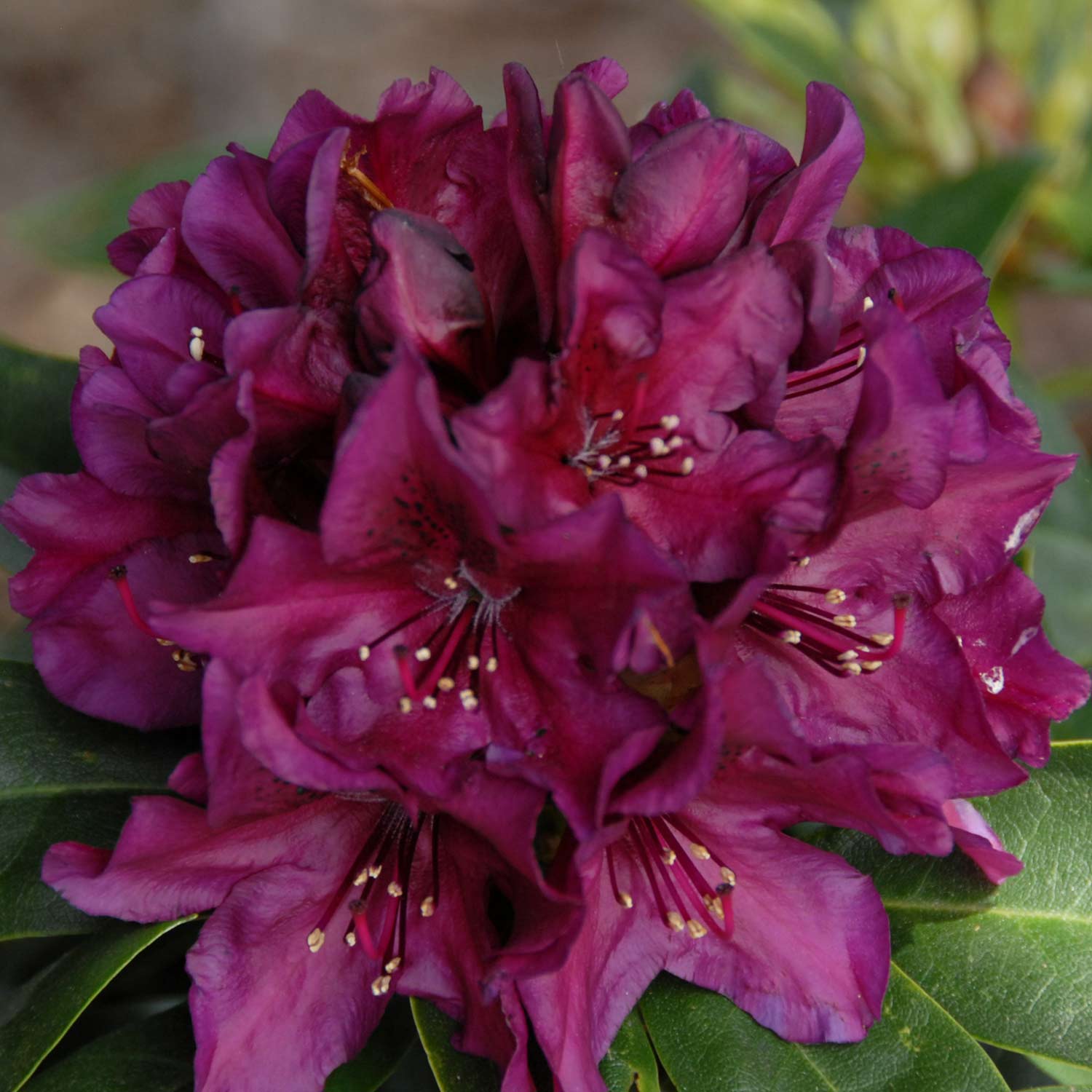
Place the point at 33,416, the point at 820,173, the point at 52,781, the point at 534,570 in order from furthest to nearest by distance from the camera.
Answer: the point at 33,416
the point at 52,781
the point at 820,173
the point at 534,570

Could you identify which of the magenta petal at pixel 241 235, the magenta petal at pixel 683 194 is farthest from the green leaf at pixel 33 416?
the magenta petal at pixel 683 194

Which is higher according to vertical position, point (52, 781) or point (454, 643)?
point (454, 643)

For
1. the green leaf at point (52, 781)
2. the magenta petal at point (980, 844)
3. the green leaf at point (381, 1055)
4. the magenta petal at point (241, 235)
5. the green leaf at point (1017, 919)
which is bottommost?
the green leaf at point (381, 1055)

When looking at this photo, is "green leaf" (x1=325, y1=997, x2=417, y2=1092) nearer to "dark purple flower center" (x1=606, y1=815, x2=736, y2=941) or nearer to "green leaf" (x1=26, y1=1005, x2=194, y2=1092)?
"green leaf" (x1=26, y1=1005, x2=194, y2=1092)

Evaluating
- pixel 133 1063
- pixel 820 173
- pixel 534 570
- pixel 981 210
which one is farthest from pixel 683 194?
pixel 981 210

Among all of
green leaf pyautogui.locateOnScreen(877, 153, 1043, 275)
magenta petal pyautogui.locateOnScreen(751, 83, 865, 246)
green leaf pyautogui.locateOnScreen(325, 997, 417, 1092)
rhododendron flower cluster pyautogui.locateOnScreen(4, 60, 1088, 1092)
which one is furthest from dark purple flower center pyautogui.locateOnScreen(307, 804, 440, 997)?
green leaf pyautogui.locateOnScreen(877, 153, 1043, 275)

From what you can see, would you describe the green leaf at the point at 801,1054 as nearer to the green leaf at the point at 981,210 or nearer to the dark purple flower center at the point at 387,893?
the dark purple flower center at the point at 387,893

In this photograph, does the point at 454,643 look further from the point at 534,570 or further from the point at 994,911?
the point at 994,911

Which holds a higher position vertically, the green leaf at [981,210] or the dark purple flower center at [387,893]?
the green leaf at [981,210]
